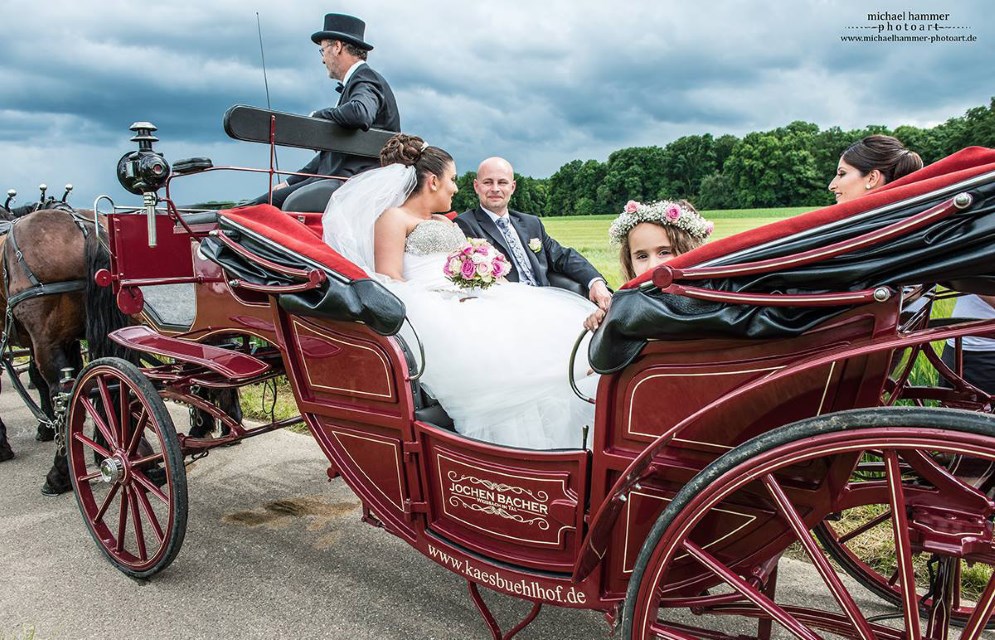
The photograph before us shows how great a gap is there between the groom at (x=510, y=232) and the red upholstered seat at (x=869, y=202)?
6.53 feet

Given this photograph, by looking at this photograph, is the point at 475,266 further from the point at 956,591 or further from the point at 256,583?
the point at 956,591

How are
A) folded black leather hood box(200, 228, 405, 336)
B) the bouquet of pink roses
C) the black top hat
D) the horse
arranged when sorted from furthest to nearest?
the horse
the black top hat
the bouquet of pink roses
folded black leather hood box(200, 228, 405, 336)

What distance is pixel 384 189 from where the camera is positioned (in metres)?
2.88

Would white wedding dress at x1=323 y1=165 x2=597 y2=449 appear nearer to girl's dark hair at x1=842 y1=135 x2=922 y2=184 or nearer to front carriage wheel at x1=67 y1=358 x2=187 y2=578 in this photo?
front carriage wheel at x1=67 y1=358 x2=187 y2=578

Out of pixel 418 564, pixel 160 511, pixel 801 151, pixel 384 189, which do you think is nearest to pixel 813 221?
pixel 384 189

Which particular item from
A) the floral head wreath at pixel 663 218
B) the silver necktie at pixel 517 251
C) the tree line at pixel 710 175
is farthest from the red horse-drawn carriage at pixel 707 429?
the tree line at pixel 710 175

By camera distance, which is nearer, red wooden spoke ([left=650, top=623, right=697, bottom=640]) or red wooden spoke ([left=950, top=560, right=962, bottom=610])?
red wooden spoke ([left=650, top=623, right=697, bottom=640])

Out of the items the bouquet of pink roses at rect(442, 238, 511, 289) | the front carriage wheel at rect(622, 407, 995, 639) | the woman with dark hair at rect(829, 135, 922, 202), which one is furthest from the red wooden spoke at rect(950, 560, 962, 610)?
the bouquet of pink roses at rect(442, 238, 511, 289)

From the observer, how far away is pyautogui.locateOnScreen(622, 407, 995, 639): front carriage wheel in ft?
4.13

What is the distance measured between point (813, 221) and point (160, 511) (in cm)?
364

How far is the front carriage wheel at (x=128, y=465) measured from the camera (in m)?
2.71

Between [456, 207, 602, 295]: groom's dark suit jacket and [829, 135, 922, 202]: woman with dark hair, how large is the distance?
1.24m

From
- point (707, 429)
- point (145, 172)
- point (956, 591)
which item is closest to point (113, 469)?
point (145, 172)

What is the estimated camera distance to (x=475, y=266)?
2.48 metres
